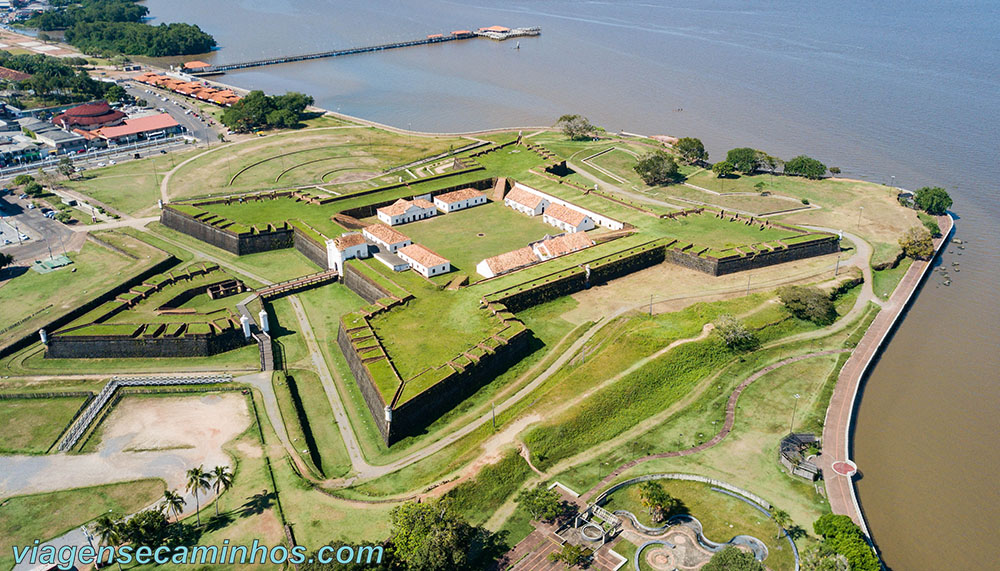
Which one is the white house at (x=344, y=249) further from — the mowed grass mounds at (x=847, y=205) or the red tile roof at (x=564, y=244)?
the mowed grass mounds at (x=847, y=205)

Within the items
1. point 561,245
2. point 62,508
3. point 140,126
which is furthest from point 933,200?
point 140,126

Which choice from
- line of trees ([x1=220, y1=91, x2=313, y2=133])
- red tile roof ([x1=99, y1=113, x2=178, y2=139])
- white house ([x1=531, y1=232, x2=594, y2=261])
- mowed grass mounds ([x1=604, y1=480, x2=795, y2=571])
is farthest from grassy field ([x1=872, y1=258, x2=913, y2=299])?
red tile roof ([x1=99, y1=113, x2=178, y2=139])

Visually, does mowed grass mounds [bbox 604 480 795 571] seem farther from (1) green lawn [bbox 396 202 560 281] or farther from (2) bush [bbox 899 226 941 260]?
(2) bush [bbox 899 226 941 260]

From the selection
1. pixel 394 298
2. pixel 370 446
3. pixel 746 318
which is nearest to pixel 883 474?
pixel 746 318

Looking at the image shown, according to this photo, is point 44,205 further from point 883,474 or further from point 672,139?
point 883,474

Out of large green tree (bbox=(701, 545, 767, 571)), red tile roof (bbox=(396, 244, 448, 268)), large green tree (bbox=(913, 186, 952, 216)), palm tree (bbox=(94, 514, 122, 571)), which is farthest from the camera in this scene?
large green tree (bbox=(913, 186, 952, 216))
